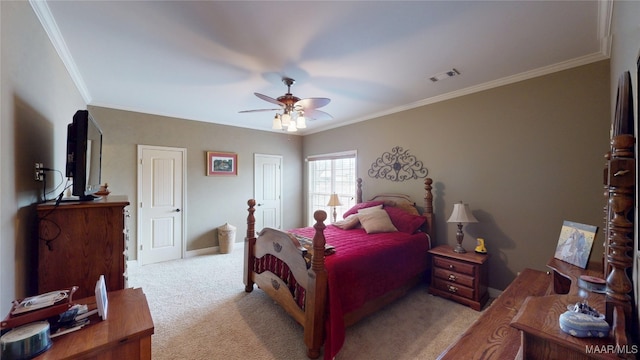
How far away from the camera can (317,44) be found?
2129 millimetres

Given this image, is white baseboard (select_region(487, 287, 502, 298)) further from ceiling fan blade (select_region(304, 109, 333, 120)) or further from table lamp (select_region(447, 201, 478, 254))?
ceiling fan blade (select_region(304, 109, 333, 120))

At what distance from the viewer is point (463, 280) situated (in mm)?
2770

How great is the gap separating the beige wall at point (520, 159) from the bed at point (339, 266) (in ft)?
1.62

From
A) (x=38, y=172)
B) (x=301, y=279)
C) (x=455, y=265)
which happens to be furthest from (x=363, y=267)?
(x=38, y=172)

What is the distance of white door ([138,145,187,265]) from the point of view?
13.5ft

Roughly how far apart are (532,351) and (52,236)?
256 cm

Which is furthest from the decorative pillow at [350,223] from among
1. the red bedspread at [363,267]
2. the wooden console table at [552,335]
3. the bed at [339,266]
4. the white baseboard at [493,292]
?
the wooden console table at [552,335]

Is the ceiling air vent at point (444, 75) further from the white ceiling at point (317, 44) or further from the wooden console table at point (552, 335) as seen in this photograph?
the wooden console table at point (552, 335)

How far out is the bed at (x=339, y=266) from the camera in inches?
78.1

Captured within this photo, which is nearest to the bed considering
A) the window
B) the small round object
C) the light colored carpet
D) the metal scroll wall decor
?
the light colored carpet

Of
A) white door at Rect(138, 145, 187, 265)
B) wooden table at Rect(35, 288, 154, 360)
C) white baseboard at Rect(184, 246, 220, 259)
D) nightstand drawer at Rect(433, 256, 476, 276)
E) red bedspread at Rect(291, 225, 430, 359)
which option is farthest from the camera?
white baseboard at Rect(184, 246, 220, 259)

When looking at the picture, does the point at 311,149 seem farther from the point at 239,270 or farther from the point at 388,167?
the point at 239,270

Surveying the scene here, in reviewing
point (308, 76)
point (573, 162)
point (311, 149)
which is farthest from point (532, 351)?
point (311, 149)

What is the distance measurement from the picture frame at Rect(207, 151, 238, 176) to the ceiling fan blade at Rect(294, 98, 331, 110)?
9.29 feet
